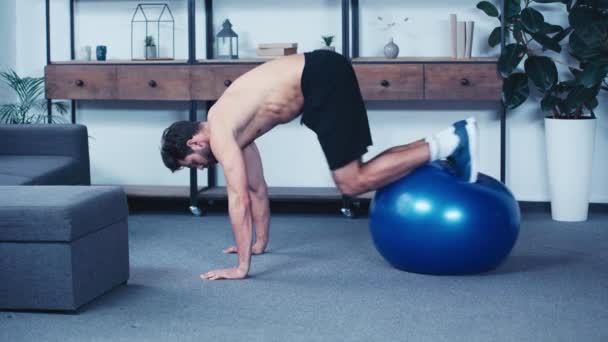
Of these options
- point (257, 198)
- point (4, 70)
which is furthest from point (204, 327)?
point (4, 70)

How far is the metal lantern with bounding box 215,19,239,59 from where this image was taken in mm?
5707

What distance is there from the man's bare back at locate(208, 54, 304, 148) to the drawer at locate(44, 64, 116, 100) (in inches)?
68.8

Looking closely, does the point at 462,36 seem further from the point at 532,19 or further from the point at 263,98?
the point at 263,98

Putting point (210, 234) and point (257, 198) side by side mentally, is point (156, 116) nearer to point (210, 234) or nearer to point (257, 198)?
point (210, 234)

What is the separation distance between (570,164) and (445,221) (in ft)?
5.94

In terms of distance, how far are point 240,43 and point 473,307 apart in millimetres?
2947

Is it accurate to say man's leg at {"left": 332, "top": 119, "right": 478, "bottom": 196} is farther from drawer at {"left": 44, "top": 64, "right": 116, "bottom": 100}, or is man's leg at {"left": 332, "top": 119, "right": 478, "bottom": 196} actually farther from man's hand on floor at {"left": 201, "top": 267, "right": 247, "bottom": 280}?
drawer at {"left": 44, "top": 64, "right": 116, "bottom": 100}

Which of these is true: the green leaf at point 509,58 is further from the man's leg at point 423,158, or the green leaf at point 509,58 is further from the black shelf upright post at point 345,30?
the man's leg at point 423,158

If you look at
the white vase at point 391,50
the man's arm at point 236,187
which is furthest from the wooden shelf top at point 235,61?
the man's arm at point 236,187

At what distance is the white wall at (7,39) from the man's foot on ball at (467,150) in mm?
3474

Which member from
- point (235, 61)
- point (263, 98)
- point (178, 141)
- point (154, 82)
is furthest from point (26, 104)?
point (263, 98)

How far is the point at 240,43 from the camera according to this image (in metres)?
5.98

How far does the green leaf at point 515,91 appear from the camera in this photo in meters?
5.23

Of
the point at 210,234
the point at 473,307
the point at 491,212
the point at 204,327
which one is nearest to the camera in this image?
the point at 204,327
